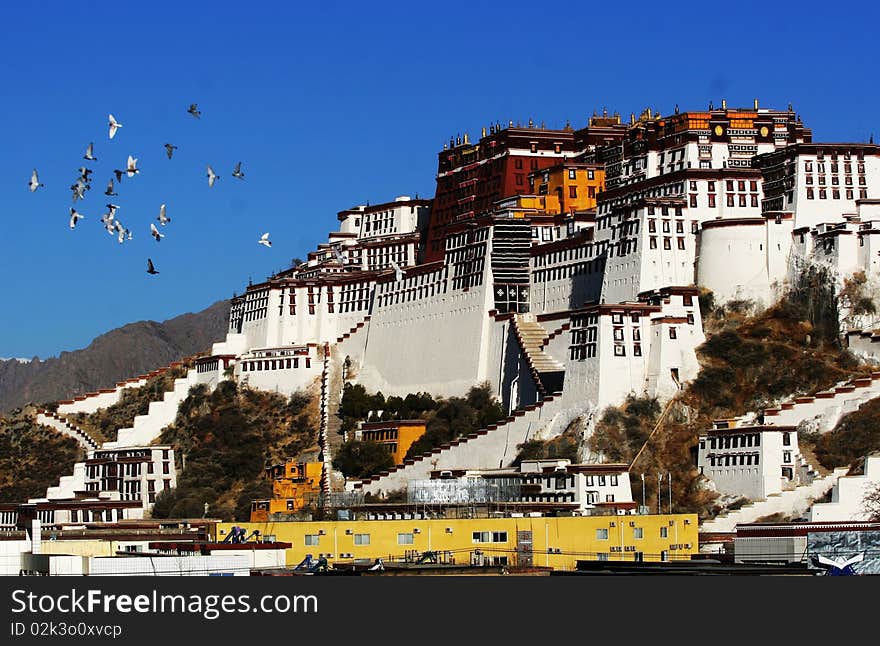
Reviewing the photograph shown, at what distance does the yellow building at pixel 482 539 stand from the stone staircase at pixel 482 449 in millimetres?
27748

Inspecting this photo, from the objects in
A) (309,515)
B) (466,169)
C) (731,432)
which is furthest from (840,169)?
(309,515)

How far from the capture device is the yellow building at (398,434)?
129250mm

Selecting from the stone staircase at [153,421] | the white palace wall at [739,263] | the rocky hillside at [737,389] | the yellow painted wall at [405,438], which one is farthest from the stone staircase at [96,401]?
the rocky hillside at [737,389]

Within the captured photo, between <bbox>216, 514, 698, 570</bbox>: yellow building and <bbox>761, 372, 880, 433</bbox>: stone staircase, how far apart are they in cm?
2248

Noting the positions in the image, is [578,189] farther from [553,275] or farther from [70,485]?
[70,485]

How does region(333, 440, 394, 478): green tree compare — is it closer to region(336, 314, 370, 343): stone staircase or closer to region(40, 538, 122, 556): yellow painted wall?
region(336, 314, 370, 343): stone staircase

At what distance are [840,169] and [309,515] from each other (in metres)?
45.2

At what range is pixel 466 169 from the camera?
155875mm

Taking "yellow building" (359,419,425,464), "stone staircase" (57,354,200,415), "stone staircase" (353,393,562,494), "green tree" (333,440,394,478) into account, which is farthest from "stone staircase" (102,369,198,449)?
"stone staircase" (353,393,562,494)

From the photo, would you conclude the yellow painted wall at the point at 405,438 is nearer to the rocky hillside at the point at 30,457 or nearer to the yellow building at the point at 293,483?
the yellow building at the point at 293,483

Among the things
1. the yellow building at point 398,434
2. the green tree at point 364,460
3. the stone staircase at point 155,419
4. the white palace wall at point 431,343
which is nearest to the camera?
the green tree at point 364,460

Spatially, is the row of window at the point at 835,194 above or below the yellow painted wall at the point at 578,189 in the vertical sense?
below

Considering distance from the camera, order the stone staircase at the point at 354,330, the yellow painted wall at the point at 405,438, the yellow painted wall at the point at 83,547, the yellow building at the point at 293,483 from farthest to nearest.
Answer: the stone staircase at the point at 354,330 < the yellow painted wall at the point at 405,438 < the yellow building at the point at 293,483 < the yellow painted wall at the point at 83,547

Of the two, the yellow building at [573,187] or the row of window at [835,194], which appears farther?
the yellow building at [573,187]
